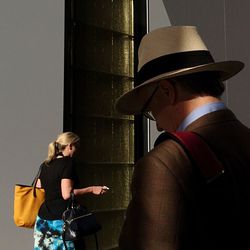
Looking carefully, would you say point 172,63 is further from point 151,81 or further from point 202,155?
point 202,155

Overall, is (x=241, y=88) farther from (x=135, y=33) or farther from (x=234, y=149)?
(x=234, y=149)

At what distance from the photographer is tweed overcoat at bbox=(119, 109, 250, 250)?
3.75ft

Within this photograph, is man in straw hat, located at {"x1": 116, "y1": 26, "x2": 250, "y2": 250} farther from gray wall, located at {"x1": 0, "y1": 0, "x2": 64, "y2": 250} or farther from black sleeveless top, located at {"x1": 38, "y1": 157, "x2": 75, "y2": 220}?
gray wall, located at {"x1": 0, "y1": 0, "x2": 64, "y2": 250}

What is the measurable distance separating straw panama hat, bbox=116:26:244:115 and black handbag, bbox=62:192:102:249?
308cm

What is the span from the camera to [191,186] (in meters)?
1.15

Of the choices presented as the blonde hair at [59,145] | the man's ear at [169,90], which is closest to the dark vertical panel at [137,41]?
the blonde hair at [59,145]

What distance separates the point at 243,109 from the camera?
5277 mm

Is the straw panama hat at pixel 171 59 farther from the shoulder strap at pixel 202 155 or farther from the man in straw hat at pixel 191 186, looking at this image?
the shoulder strap at pixel 202 155

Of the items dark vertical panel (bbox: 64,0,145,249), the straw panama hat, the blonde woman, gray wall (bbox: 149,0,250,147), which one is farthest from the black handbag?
the straw panama hat

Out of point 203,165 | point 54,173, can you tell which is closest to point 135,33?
point 54,173

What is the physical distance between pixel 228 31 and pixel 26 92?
242 cm

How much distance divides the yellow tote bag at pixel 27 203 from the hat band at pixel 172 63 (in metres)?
3.53

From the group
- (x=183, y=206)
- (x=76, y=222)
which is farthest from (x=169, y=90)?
(x=76, y=222)

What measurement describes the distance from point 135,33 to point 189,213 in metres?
5.98
